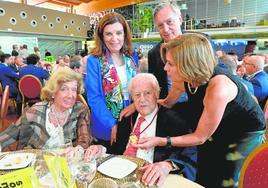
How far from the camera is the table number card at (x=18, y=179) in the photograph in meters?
0.72

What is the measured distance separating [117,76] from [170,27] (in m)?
0.61

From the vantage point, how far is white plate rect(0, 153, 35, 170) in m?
1.22

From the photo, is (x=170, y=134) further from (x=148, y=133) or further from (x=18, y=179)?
(x=18, y=179)

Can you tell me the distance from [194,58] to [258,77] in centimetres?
280

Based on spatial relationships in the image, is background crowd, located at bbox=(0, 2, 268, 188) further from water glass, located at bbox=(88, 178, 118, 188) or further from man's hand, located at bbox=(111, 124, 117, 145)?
water glass, located at bbox=(88, 178, 118, 188)

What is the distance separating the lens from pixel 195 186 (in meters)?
1.05

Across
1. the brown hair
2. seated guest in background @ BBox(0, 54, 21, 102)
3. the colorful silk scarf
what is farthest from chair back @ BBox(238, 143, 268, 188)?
seated guest in background @ BBox(0, 54, 21, 102)

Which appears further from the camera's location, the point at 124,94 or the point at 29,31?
the point at 29,31

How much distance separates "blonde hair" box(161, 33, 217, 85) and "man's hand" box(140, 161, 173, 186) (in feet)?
1.56

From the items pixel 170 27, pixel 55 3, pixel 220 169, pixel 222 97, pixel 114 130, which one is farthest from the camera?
pixel 55 3

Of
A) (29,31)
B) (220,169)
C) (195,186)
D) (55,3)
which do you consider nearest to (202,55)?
(195,186)

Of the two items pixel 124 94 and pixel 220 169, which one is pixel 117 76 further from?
pixel 220 169

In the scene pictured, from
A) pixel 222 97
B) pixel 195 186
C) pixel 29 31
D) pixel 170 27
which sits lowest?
pixel 195 186

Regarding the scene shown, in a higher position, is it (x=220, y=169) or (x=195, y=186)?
(x=195, y=186)
